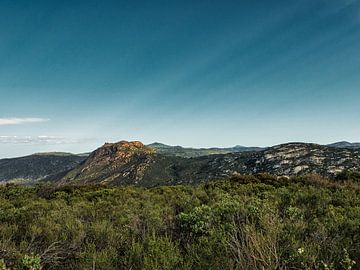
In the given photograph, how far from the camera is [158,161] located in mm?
122562

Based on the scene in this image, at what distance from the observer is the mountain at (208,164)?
56.1 m

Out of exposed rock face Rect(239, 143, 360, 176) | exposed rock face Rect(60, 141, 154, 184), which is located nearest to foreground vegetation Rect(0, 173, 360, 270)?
exposed rock face Rect(239, 143, 360, 176)

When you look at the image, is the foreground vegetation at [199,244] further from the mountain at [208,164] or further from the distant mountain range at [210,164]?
the distant mountain range at [210,164]

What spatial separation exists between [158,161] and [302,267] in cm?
11799

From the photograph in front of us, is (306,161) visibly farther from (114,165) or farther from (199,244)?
(114,165)

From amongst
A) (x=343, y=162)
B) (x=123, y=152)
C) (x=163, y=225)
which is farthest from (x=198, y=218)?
(x=123, y=152)

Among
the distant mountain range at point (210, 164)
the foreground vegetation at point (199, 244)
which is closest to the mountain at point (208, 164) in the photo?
the distant mountain range at point (210, 164)

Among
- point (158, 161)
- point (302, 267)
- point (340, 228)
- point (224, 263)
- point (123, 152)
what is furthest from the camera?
point (123, 152)

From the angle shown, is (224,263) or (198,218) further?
(198,218)

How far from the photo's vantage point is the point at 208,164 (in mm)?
93125

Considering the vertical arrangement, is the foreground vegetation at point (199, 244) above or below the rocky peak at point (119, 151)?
below

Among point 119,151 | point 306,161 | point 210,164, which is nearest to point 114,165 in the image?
point 119,151

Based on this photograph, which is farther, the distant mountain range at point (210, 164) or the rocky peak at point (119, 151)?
the rocky peak at point (119, 151)

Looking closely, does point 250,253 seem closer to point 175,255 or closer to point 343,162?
point 175,255
